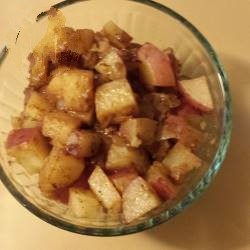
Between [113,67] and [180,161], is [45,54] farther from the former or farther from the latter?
[180,161]

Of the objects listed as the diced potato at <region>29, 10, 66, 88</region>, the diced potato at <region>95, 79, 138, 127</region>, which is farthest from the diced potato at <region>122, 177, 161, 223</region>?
the diced potato at <region>29, 10, 66, 88</region>

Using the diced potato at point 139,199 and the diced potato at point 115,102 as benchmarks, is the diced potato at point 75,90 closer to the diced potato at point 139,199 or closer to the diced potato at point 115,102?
the diced potato at point 115,102

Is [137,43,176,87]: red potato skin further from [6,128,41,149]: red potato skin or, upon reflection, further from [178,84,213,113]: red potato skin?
[6,128,41,149]: red potato skin

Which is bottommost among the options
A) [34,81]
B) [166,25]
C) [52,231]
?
[52,231]

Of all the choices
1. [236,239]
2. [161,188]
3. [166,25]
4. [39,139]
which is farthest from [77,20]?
[236,239]

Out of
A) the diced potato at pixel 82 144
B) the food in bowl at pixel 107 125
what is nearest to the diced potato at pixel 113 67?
the food in bowl at pixel 107 125

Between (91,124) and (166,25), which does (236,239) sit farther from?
(166,25)
